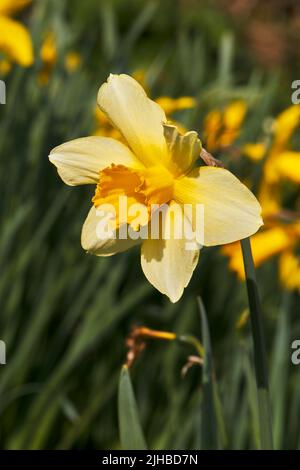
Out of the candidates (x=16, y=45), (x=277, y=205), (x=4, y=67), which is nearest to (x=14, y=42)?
(x=16, y=45)

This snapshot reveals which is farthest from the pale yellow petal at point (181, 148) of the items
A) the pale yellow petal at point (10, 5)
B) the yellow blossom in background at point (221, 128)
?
the pale yellow petal at point (10, 5)

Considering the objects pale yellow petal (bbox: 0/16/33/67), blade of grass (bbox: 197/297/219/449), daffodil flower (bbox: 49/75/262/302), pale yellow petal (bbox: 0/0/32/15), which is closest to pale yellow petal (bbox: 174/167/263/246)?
daffodil flower (bbox: 49/75/262/302)

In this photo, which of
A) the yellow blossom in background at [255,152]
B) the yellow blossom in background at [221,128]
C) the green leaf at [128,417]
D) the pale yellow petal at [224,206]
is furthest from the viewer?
the yellow blossom in background at [255,152]

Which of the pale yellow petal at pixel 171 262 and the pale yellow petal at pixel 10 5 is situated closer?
the pale yellow petal at pixel 171 262

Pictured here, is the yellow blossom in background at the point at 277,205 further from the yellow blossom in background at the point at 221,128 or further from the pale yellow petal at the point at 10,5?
the pale yellow petal at the point at 10,5

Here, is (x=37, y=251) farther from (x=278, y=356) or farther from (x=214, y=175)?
(x=214, y=175)

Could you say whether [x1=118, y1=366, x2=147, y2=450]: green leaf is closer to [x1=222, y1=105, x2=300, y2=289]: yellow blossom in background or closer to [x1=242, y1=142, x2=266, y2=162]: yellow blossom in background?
[x1=222, y1=105, x2=300, y2=289]: yellow blossom in background
